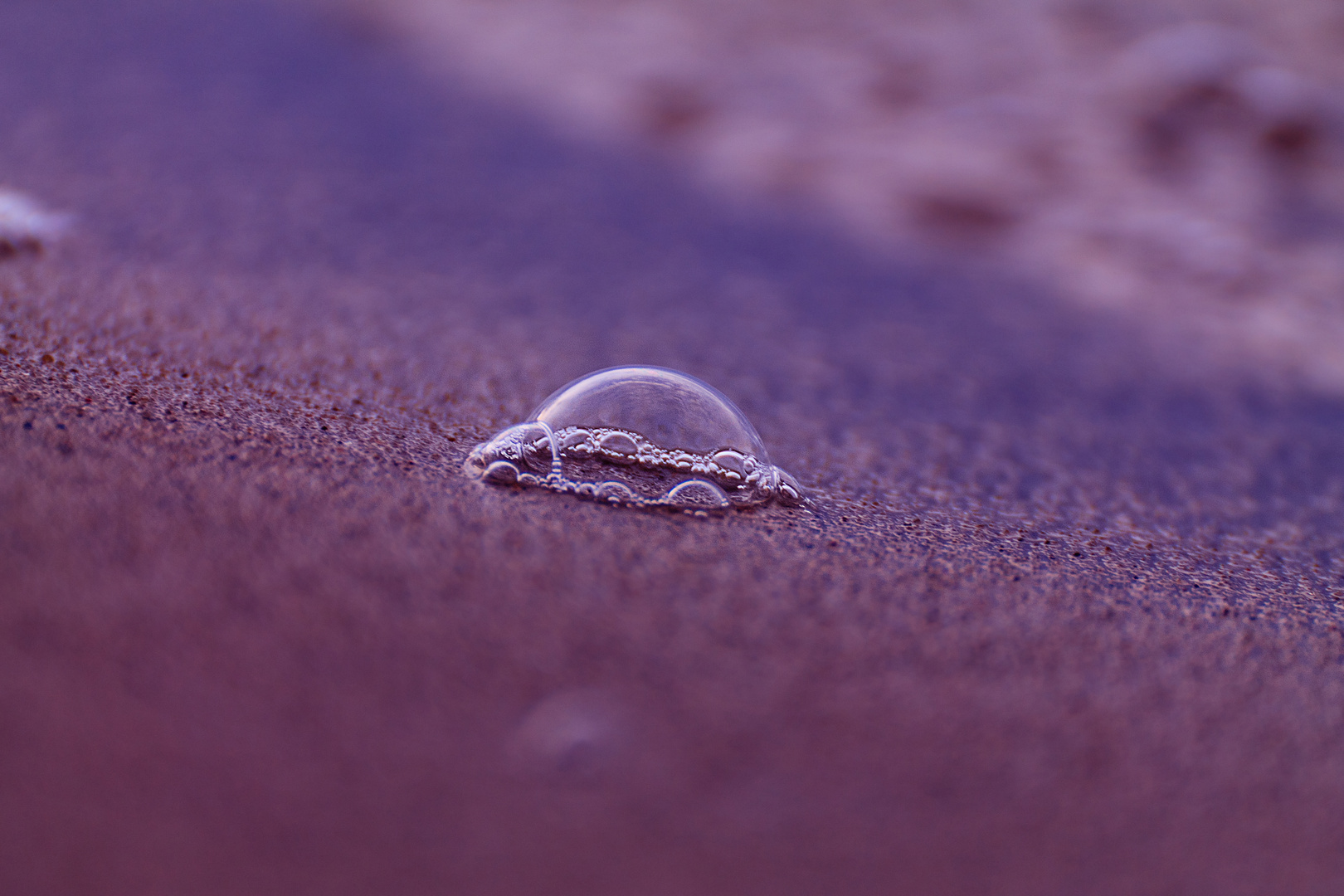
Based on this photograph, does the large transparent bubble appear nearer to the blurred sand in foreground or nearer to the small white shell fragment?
the small white shell fragment

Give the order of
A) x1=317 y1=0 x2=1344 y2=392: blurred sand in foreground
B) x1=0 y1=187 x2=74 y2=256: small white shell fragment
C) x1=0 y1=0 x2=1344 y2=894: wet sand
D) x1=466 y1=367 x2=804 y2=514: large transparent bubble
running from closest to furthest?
x1=0 y1=0 x2=1344 y2=894: wet sand
x1=466 y1=367 x2=804 y2=514: large transparent bubble
x1=0 y1=187 x2=74 y2=256: small white shell fragment
x1=317 y1=0 x2=1344 y2=392: blurred sand in foreground

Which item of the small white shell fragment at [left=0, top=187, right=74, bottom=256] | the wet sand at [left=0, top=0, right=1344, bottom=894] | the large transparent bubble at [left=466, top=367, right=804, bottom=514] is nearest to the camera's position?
the wet sand at [left=0, top=0, right=1344, bottom=894]

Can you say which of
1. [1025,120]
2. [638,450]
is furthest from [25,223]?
[1025,120]

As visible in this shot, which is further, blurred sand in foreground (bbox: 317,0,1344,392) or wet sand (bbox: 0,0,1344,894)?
blurred sand in foreground (bbox: 317,0,1344,392)

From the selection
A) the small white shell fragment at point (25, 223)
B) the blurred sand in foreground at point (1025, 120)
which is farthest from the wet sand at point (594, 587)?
the blurred sand in foreground at point (1025, 120)

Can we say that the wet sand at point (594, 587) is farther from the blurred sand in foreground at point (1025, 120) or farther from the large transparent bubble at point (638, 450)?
the blurred sand in foreground at point (1025, 120)

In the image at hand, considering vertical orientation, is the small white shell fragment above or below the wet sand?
above

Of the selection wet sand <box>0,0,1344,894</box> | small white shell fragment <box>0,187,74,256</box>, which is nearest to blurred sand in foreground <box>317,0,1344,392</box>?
wet sand <box>0,0,1344,894</box>
